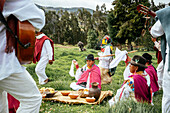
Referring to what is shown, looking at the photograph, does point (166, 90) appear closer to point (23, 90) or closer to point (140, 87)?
point (140, 87)

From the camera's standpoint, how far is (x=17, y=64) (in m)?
1.92

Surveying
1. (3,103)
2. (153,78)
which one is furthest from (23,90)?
(153,78)

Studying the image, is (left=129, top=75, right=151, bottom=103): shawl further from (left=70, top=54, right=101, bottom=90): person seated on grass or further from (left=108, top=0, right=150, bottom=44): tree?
(left=108, top=0, right=150, bottom=44): tree

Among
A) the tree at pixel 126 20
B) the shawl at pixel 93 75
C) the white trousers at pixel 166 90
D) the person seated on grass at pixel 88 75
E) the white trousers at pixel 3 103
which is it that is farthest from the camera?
the tree at pixel 126 20

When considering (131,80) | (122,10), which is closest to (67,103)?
(131,80)

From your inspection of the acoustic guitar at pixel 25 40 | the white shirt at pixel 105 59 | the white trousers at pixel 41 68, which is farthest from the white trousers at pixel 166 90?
the white trousers at pixel 41 68

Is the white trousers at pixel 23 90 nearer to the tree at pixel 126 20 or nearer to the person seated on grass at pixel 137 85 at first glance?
the person seated on grass at pixel 137 85

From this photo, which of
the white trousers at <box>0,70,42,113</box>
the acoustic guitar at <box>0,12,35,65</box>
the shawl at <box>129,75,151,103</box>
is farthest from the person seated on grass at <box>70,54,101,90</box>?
A: the acoustic guitar at <box>0,12,35,65</box>

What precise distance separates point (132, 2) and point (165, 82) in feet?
82.2

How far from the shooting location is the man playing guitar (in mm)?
1857

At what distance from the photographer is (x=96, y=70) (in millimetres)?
6090

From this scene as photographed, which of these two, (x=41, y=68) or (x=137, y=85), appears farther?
(x=41, y=68)

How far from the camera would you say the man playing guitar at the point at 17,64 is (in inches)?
73.1

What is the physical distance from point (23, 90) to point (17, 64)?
30 centimetres
